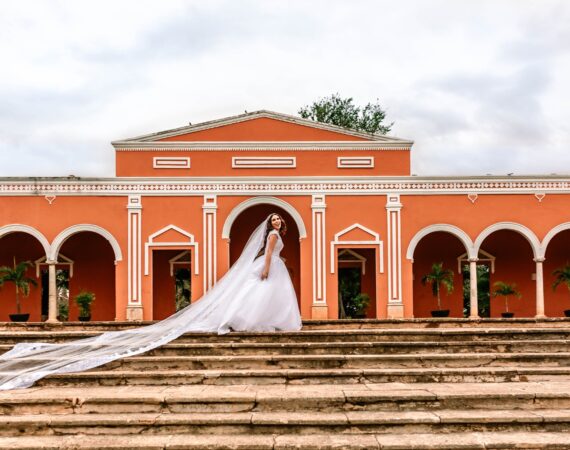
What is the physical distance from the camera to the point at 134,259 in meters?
16.1

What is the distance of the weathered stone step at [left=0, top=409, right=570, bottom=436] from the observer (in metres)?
5.79

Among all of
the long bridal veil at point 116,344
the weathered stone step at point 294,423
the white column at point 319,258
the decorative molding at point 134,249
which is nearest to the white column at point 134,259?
the decorative molding at point 134,249

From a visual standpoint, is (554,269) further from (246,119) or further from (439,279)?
(246,119)

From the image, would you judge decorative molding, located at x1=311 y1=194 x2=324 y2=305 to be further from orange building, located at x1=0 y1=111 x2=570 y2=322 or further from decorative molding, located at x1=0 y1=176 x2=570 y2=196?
decorative molding, located at x1=0 y1=176 x2=570 y2=196

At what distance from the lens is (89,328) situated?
37.1ft

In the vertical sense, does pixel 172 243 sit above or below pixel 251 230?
below

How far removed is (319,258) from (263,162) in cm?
295

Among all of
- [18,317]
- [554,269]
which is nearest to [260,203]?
[18,317]

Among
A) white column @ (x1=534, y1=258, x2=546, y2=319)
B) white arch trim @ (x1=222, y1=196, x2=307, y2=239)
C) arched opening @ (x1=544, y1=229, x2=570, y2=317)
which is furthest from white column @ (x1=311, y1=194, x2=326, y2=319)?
arched opening @ (x1=544, y1=229, x2=570, y2=317)

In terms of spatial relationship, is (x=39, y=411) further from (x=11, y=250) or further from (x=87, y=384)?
(x=11, y=250)

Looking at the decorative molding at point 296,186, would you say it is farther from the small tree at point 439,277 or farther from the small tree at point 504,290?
the small tree at point 504,290

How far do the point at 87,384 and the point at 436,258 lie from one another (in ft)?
44.9

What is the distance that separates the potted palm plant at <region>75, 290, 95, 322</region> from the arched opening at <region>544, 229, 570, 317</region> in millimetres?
12540

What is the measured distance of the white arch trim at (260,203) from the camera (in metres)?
16.4
